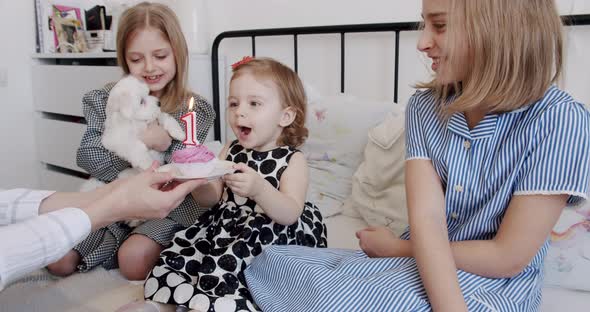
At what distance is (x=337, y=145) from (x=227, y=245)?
0.70m

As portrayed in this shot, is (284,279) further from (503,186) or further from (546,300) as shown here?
(546,300)

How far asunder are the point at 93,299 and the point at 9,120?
1894mm

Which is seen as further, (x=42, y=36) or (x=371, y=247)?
(x=42, y=36)

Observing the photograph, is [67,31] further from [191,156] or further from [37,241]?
[37,241]

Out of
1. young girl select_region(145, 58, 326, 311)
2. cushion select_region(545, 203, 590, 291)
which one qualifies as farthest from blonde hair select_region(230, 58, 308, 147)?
cushion select_region(545, 203, 590, 291)

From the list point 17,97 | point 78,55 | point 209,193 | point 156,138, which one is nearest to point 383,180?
point 209,193

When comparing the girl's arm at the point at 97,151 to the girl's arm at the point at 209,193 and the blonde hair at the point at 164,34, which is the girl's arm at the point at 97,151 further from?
the girl's arm at the point at 209,193

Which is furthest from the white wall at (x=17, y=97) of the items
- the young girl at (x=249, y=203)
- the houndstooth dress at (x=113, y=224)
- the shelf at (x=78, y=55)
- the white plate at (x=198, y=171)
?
the white plate at (x=198, y=171)

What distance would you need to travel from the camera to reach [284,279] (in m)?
0.97

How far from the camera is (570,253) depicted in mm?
1165

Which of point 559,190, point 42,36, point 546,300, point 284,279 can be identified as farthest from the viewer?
point 42,36

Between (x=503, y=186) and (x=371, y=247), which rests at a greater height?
(x=503, y=186)

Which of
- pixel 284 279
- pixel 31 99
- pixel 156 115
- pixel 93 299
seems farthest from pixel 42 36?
pixel 284 279

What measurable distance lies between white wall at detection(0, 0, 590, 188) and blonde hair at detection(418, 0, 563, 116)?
32.1 inches
